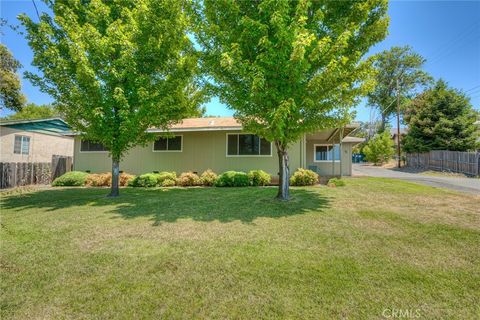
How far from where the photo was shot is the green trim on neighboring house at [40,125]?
15.1 meters

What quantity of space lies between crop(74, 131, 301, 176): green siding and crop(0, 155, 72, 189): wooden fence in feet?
4.32

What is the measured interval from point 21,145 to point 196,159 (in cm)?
1406

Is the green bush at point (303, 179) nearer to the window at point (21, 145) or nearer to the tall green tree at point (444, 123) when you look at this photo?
the tall green tree at point (444, 123)

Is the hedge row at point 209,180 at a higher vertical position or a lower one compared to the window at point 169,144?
lower

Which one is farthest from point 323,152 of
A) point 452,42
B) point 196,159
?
point 452,42

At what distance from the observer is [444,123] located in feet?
71.4

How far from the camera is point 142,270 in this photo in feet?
10.7

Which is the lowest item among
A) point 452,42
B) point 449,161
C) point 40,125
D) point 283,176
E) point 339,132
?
point 283,176

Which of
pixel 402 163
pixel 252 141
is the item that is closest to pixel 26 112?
pixel 252 141

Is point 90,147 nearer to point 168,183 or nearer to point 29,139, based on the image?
point 29,139

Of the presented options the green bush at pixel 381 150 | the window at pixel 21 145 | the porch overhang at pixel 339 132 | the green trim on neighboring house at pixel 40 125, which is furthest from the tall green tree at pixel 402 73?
the window at pixel 21 145

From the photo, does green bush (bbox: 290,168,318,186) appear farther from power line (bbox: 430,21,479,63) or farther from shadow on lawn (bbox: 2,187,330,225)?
power line (bbox: 430,21,479,63)

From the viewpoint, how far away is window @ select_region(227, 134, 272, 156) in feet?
42.0

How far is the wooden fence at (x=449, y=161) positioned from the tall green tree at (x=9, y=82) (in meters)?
36.1
